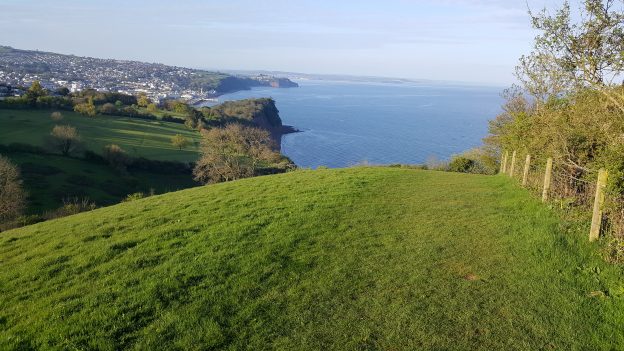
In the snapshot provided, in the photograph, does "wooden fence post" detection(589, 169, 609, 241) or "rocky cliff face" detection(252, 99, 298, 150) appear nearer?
"wooden fence post" detection(589, 169, 609, 241)

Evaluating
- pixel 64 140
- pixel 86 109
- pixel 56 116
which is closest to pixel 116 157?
pixel 64 140

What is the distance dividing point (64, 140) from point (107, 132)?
12.5m

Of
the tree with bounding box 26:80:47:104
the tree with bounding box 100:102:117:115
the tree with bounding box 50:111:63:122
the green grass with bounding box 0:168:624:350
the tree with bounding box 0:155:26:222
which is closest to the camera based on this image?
the green grass with bounding box 0:168:624:350

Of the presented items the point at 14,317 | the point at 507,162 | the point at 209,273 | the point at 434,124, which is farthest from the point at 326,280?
the point at 434,124

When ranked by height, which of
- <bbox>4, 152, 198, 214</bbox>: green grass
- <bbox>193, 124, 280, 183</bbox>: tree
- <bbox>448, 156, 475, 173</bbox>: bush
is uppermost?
<bbox>448, 156, 475, 173</bbox>: bush

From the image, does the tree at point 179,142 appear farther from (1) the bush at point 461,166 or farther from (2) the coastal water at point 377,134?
(1) the bush at point 461,166

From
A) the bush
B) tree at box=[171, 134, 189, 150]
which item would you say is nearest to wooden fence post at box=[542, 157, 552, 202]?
the bush

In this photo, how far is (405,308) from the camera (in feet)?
21.3

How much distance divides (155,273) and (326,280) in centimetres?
293

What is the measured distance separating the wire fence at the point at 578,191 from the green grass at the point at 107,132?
5440 centimetres

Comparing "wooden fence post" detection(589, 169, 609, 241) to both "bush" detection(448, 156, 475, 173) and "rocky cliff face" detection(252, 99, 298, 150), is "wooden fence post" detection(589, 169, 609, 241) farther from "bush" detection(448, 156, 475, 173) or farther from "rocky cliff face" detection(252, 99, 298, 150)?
"rocky cliff face" detection(252, 99, 298, 150)

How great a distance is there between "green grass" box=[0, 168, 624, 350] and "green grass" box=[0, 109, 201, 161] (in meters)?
55.0

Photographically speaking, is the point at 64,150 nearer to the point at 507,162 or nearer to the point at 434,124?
the point at 507,162

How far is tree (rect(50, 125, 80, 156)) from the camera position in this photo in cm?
5925
